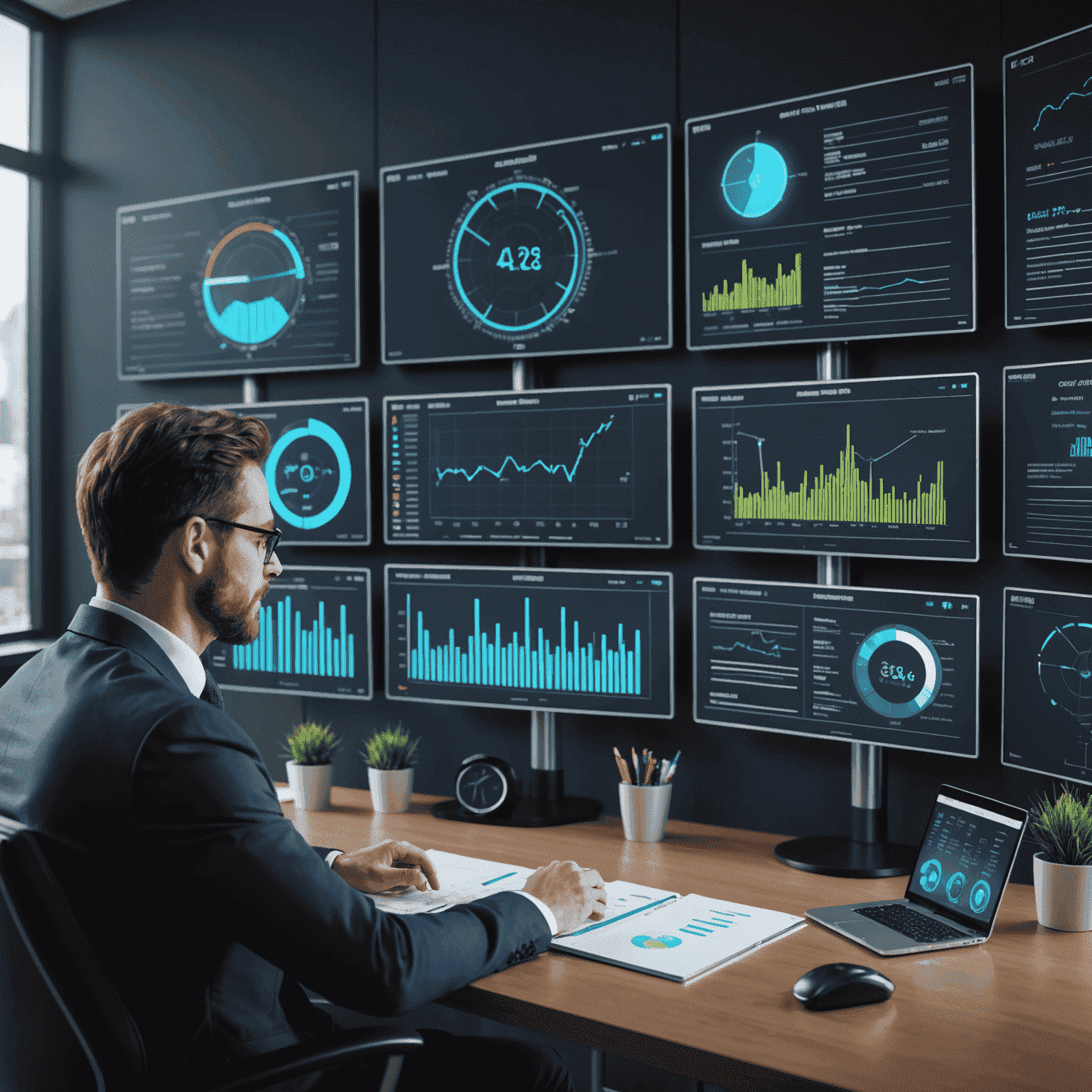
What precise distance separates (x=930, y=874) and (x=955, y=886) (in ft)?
0.20

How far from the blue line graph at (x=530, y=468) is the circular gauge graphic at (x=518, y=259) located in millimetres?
273

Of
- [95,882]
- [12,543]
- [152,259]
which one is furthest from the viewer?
[12,543]

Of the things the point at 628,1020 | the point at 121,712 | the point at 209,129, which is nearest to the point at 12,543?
the point at 209,129

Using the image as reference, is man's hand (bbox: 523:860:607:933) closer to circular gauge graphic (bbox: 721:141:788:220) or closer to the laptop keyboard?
the laptop keyboard

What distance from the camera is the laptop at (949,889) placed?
5.25ft

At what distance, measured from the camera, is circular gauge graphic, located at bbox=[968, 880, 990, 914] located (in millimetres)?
1625

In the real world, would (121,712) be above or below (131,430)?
below

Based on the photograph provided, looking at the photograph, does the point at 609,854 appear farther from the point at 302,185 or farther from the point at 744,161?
the point at 302,185

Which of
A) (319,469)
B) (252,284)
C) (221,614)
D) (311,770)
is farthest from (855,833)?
(252,284)

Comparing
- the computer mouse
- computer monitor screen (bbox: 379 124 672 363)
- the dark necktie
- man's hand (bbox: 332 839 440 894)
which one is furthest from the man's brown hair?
computer monitor screen (bbox: 379 124 672 363)

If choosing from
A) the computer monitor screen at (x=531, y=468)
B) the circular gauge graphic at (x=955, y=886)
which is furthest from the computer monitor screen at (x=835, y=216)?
the circular gauge graphic at (x=955, y=886)

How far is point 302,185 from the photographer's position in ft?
8.99

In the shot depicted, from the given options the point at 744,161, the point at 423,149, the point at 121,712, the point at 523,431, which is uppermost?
the point at 423,149

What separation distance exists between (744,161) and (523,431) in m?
0.74
